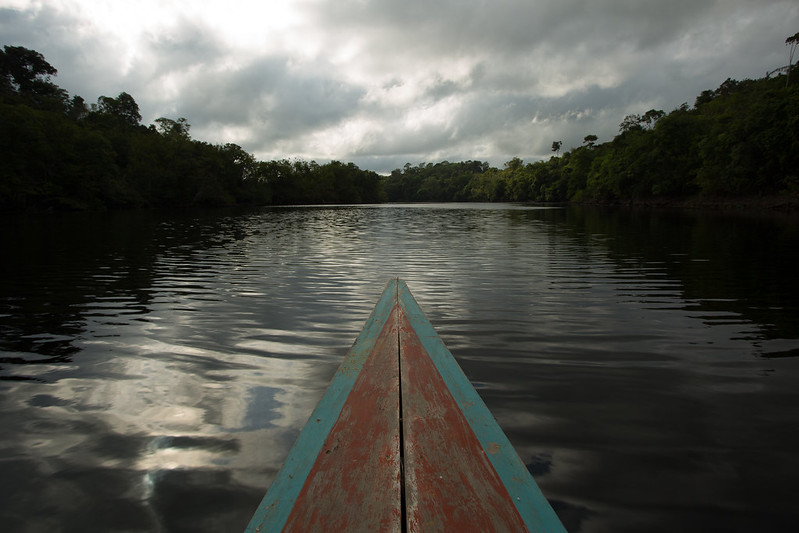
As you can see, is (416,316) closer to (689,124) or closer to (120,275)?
(120,275)

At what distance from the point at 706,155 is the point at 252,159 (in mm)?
81060

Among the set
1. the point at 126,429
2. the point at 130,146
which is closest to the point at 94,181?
the point at 130,146

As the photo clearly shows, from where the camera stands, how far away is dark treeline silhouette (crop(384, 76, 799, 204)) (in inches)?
1414

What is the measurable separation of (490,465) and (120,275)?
10.0m

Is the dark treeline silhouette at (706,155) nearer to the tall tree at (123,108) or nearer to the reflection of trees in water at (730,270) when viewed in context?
the reflection of trees in water at (730,270)

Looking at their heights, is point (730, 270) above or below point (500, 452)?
below

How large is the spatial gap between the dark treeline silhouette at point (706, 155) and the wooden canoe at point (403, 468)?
151 ft

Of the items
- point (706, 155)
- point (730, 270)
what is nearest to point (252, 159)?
point (706, 155)

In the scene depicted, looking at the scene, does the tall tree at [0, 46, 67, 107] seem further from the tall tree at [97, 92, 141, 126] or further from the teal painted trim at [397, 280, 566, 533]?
the teal painted trim at [397, 280, 566, 533]

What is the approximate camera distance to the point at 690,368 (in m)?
4.02

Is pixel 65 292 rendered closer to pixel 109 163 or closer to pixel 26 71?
pixel 109 163

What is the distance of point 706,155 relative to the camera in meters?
44.6

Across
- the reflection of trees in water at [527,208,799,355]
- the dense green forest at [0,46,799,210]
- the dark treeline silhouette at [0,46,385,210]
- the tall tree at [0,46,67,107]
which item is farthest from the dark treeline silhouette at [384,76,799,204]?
the tall tree at [0,46,67,107]

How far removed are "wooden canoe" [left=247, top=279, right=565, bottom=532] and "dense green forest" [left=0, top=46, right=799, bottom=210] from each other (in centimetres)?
4600
